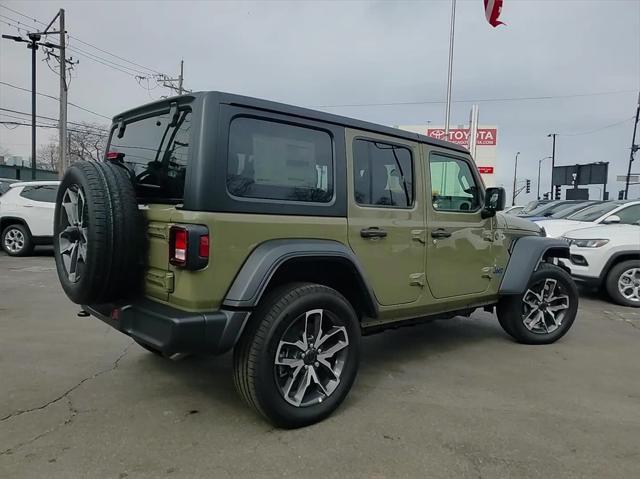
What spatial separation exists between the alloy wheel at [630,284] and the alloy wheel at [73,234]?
748 centimetres

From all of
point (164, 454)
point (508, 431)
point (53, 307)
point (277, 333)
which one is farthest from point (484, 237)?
point (53, 307)

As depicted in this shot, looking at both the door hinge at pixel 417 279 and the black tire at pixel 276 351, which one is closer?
the black tire at pixel 276 351

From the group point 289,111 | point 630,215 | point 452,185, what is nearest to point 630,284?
point 630,215

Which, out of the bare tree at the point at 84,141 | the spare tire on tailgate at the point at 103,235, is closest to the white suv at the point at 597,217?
the spare tire on tailgate at the point at 103,235

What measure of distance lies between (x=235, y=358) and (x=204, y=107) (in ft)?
4.83

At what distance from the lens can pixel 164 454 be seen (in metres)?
2.70

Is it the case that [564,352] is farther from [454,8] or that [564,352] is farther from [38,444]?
[454,8]

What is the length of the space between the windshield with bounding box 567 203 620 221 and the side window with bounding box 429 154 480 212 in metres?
5.97

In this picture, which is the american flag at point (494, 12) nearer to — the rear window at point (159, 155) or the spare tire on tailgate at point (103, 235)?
the rear window at point (159, 155)

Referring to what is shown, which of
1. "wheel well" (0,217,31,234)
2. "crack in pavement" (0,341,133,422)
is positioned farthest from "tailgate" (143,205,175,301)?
"wheel well" (0,217,31,234)

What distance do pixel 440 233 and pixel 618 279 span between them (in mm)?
4938

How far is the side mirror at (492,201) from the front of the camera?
4.42m

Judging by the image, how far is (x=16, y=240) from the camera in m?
10.8

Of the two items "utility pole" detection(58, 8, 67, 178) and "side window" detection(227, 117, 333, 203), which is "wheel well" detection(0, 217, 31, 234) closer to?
"side window" detection(227, 117, 333, 203)
